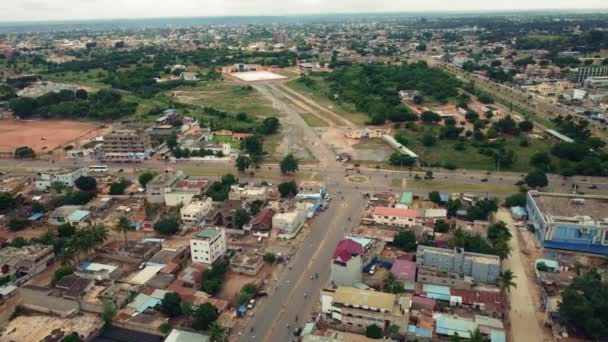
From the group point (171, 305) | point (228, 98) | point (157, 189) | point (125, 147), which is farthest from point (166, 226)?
point (228, 98)

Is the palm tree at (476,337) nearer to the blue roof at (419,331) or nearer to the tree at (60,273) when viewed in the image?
the blue roof at (419,331)

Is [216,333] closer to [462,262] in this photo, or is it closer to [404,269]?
[404,269]

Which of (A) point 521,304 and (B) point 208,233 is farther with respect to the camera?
(B) point 208,233

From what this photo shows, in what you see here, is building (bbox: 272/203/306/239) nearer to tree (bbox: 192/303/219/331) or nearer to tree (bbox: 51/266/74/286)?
tree (bbox: 192/303/219/331)

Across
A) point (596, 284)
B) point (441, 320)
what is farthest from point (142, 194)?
point (596, 284)

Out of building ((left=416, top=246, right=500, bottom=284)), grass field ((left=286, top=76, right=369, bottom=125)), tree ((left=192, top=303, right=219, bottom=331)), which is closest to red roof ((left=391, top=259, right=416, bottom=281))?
building ((left=416, top=246, right=500, bottom=284))

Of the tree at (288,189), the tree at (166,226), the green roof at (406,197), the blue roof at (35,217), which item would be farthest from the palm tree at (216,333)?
the blue roof at (35,217)
